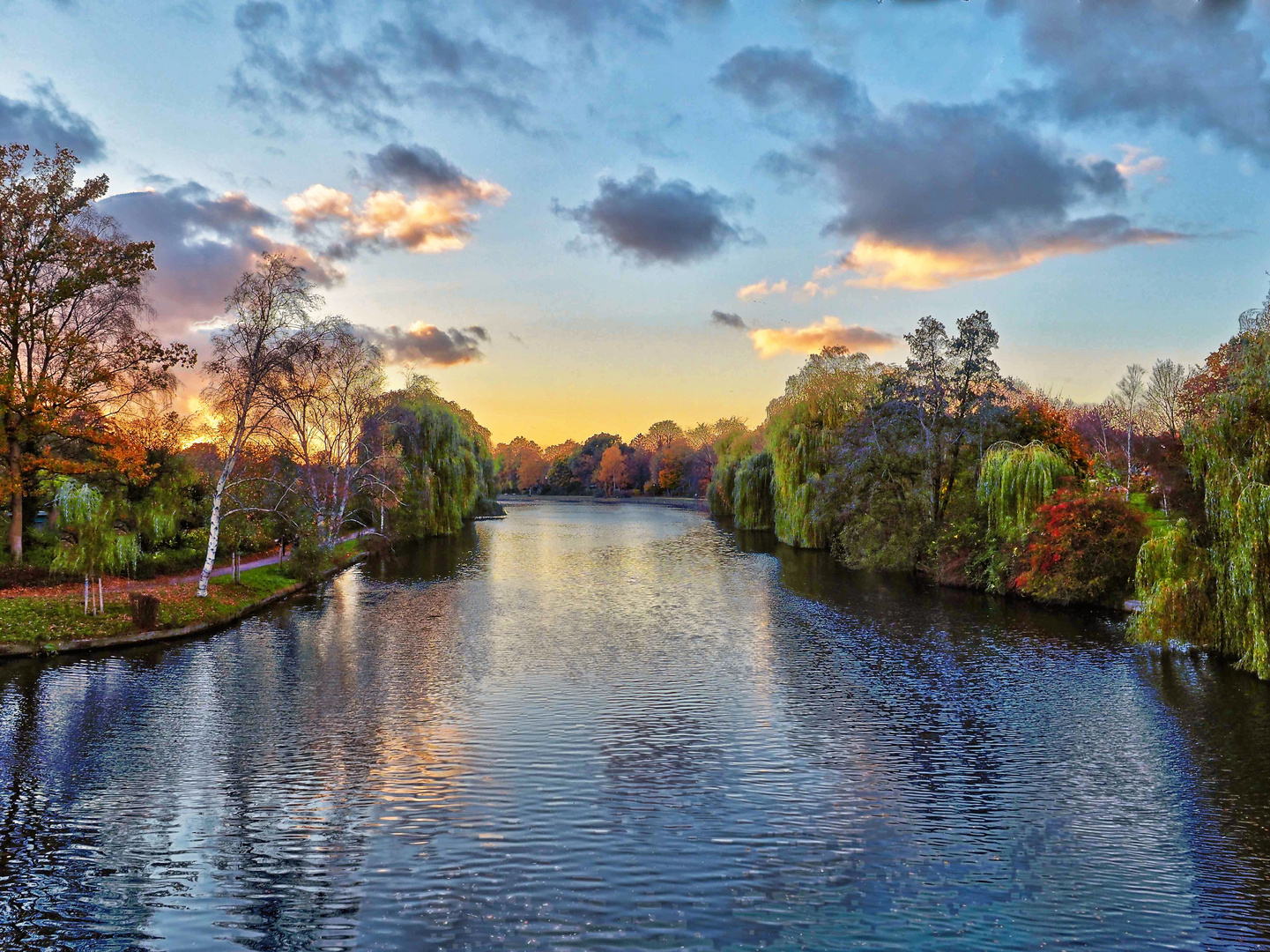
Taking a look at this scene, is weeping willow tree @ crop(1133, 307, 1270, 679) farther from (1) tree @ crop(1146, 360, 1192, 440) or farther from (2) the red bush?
(1) tree @ crop(1146, 360, 1192, 440)

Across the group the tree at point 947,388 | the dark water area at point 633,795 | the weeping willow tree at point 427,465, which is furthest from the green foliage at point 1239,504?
the weeping willow tree at point 427,465

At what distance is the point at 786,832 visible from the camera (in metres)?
11.4

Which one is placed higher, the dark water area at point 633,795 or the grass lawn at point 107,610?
the grass lawn at point 107,610

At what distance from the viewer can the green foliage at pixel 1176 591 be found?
20.0 meters

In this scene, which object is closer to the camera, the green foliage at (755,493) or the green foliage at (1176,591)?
the green foliage at (1176,591)

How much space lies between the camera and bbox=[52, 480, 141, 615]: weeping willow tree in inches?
1072

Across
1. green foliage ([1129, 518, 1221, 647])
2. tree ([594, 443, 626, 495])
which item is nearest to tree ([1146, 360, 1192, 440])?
green foliage ([1129, 518, 1221, 647])

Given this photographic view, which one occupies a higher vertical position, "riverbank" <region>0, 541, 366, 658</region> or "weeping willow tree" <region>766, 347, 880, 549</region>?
"weeping willow tree" <region>766, 347, 880, 549</region>

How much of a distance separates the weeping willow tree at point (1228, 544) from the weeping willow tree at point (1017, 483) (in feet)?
35.6

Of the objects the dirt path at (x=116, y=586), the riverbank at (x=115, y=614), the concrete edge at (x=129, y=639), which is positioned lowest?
the concrete edge at (x=129, y=639)

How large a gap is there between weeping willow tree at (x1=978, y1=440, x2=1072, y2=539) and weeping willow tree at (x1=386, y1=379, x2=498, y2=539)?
108 feet

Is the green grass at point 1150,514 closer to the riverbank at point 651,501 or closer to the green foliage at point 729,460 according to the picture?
the green foliage at point 729,460

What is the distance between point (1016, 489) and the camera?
3309cm

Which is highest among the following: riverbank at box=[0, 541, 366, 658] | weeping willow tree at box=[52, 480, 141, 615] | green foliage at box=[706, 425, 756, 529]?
green foliage at box=[706, 425, 756, 529]
